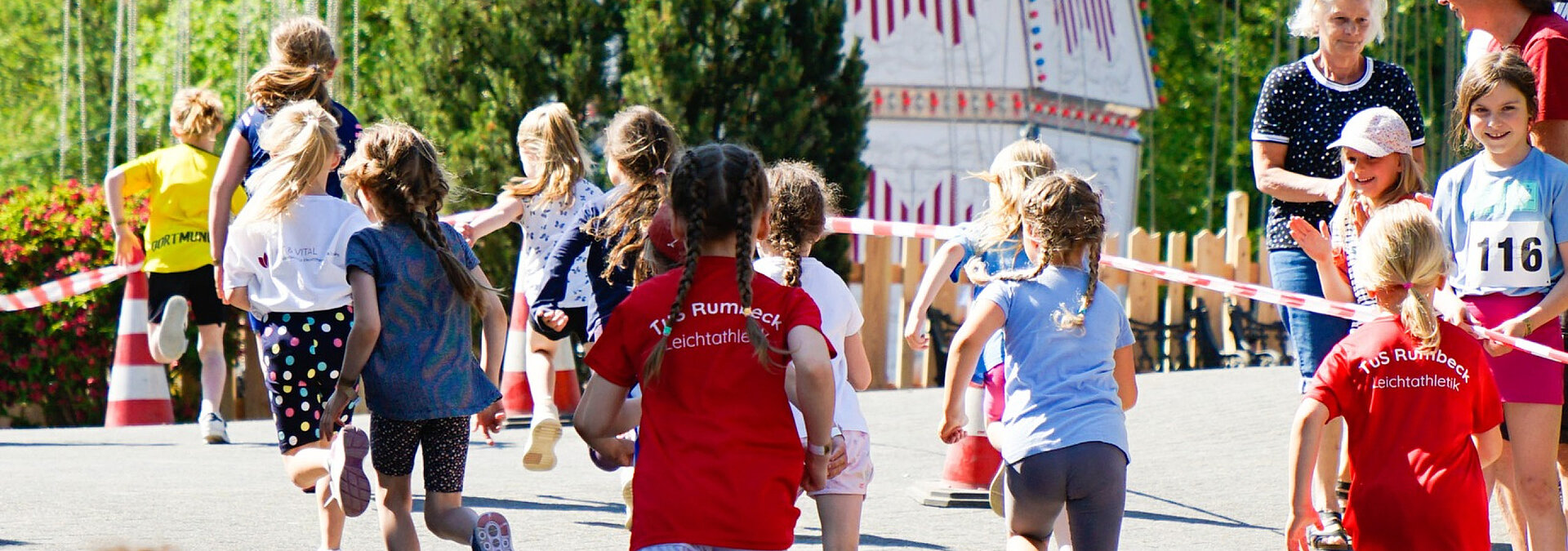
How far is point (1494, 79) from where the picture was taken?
4934 millimetres

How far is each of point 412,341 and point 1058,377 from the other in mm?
1647

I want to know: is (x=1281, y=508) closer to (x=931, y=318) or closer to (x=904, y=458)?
(x=904, y=458)

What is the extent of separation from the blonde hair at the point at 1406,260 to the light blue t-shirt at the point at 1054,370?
0.61 meters

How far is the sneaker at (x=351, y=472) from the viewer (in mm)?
4609

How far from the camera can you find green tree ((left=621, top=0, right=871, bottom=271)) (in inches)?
523

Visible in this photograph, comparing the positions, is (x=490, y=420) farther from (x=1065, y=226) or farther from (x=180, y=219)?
(x=180, y=219)

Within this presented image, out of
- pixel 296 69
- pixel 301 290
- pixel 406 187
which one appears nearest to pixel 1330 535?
pixel 406 187

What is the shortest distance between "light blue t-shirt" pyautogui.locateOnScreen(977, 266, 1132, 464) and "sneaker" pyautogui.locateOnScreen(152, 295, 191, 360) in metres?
5.17

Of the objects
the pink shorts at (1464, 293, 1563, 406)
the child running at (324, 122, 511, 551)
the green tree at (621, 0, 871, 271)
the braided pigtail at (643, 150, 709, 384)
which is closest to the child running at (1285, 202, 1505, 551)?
the pink shorts at (1464, 293, 1563, 406)

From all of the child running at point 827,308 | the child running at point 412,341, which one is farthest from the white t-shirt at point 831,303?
the child running at point 412,341

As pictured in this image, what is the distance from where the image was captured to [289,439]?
5.27m

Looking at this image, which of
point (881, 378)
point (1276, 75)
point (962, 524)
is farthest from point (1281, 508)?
point (881, 378)

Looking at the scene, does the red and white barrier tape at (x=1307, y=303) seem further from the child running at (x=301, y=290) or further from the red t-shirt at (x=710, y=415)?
the child running at (x=301, y=290)

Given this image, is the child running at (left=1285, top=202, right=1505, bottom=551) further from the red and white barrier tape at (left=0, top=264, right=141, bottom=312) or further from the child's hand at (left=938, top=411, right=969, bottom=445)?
the red and white barrier tape at (left=0, top=264, right=141, bottom=312)
